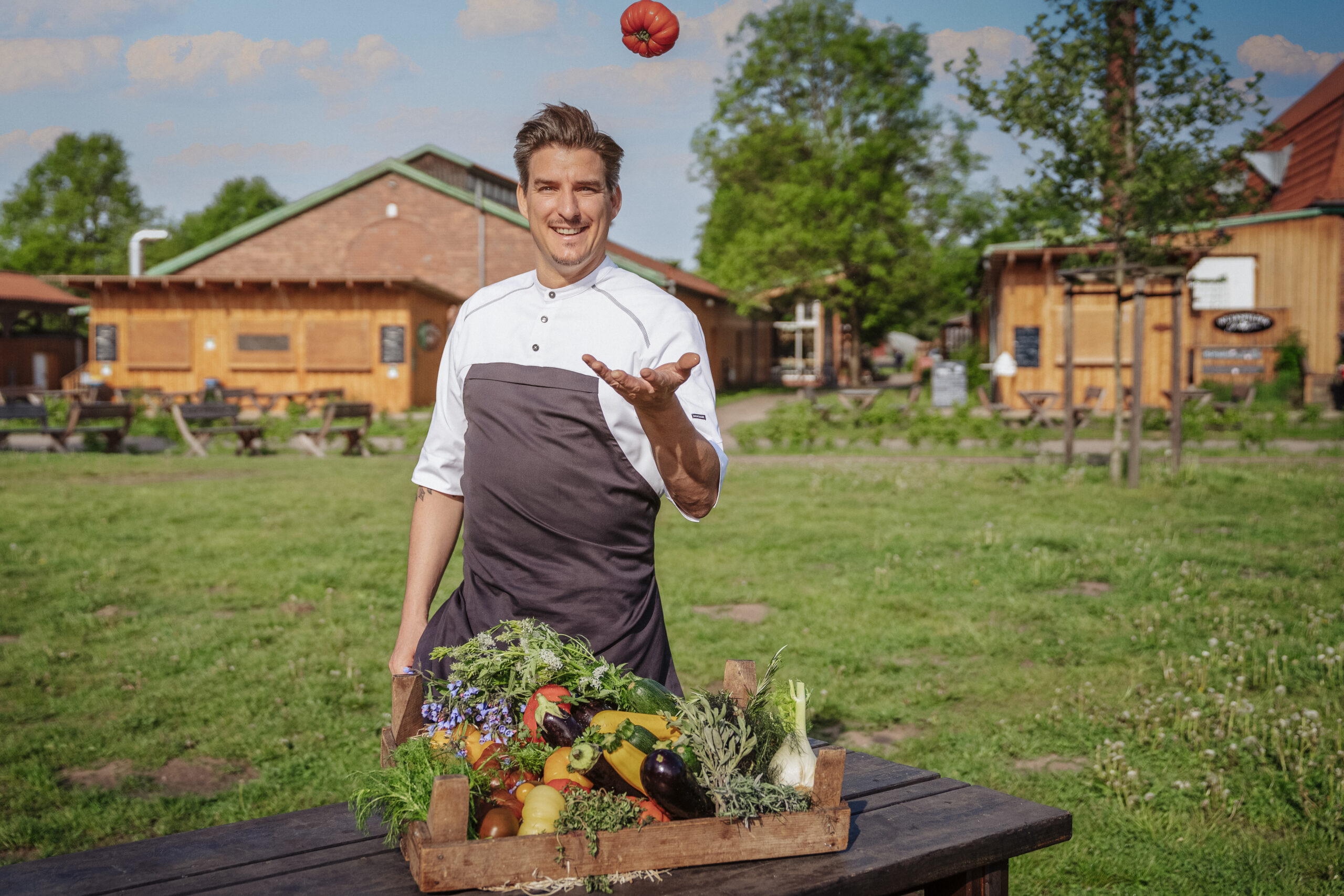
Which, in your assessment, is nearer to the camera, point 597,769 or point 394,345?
point 597,769

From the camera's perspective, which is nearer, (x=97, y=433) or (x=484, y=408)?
(x=484, y=408)

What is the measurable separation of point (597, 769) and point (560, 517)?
66cm

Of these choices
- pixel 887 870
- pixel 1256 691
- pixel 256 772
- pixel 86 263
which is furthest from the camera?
pixel 86 263

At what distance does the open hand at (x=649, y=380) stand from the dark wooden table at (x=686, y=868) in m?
0.81

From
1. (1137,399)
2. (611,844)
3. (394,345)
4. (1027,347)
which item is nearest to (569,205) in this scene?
(611,844)

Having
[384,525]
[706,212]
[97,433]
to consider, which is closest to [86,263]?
[706,212]

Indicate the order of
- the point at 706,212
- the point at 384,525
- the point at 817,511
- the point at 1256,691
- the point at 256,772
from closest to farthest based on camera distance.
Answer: the point at 256,772 → the point at 1256,691 → the point at 384,525 → the point at 817,511 → the point at 706,212

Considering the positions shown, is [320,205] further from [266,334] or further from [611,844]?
[611,844]

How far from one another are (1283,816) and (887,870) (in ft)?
10.4

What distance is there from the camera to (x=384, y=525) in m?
10.8

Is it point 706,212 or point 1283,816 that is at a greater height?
point 706,212

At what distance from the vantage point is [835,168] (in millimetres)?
41906

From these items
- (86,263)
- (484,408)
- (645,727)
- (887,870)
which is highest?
(86,263)

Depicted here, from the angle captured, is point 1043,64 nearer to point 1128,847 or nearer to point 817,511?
point 817,511
